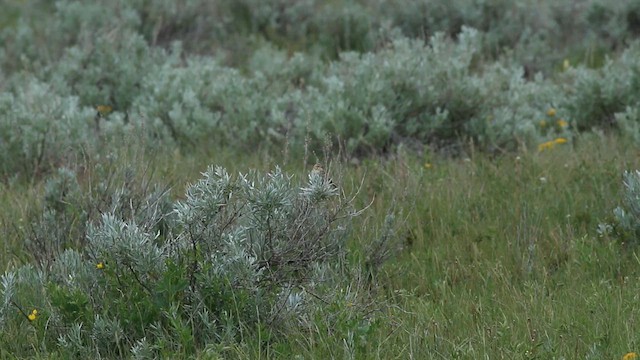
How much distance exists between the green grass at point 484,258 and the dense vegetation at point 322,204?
1cm

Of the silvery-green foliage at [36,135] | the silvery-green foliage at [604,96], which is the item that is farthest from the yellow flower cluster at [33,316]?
the silvery-green foliage at [604,96]

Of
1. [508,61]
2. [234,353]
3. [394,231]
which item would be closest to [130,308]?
[234,353]

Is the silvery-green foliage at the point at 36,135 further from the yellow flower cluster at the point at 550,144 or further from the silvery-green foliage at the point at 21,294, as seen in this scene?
the yellow flower cluster at the point at 550,144

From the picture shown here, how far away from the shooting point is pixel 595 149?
19.7ft

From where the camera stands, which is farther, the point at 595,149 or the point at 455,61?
the point at 455,61

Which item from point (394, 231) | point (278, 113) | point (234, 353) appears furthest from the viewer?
point (278, 113)

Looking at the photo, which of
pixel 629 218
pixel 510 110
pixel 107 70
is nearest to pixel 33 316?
pixel 629 218

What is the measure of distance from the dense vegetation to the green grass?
14 mm

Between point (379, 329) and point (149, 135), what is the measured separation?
3.31 meters

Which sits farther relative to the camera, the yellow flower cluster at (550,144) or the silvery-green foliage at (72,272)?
the yellow flower cluster at (550,144)

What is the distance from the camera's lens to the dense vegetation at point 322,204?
3.84 metres

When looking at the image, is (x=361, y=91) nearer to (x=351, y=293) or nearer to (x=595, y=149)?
(x=595, y=149)

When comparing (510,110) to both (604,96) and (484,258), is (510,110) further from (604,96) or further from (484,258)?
(484,258)

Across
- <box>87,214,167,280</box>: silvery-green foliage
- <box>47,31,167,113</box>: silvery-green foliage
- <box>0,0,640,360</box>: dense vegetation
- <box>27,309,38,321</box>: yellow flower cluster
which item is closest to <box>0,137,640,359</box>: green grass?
<box>0,0,640,360</box>: dense vegetation
